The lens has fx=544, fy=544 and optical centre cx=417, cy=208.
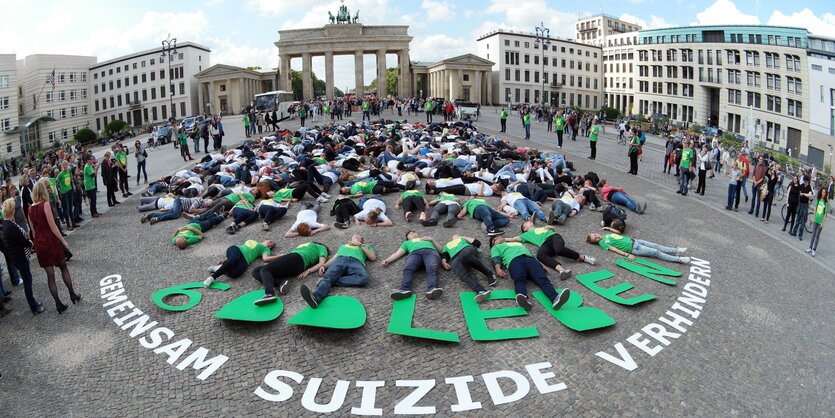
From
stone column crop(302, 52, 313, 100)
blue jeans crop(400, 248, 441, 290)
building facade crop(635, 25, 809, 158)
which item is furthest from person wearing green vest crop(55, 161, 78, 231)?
building facade crop(635, 25, 809, 158)

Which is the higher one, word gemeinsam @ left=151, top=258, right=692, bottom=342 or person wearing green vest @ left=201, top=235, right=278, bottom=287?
person wearing green vest @ left=201, top=235, right=278, bottom=287

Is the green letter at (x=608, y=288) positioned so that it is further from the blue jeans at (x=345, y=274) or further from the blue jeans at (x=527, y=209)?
the blue jeans at (x=345, y=274)

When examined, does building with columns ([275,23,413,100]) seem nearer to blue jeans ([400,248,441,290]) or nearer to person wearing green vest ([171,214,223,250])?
person wearing green vest ([171,214,223,250])

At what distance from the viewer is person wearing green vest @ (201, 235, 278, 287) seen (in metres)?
11.1

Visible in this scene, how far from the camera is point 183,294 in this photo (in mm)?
10828

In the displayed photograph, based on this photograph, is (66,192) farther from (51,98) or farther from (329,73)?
(51,98)

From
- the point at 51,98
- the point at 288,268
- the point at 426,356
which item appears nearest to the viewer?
the point at 426,356

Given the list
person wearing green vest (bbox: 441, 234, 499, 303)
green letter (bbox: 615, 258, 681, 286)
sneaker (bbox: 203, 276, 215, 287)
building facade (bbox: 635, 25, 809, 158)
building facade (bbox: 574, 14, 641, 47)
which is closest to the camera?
person wearing green vest (bbox: 441, 234, 499, 303)

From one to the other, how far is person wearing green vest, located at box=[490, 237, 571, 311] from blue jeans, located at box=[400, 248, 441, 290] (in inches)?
52.7

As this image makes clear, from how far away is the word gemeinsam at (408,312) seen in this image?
903 cm

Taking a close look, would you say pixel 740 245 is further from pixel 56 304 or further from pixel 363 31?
pixel 363 31

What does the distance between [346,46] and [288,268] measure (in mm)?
69525

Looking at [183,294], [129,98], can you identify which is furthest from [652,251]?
[129,98]

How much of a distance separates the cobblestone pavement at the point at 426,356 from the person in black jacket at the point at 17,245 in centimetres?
45
